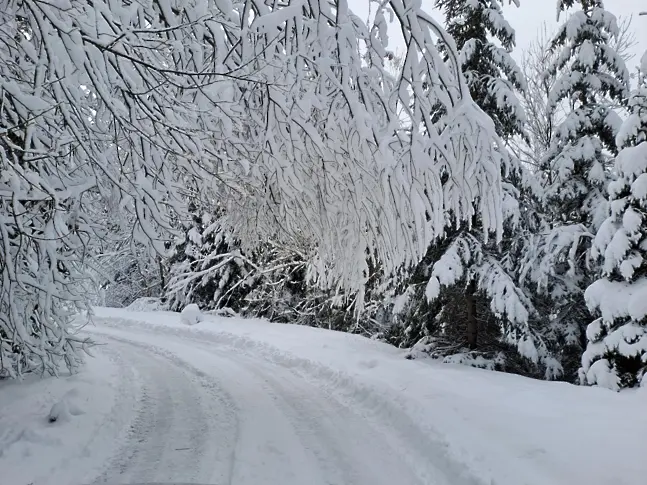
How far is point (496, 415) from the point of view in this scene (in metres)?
6.01

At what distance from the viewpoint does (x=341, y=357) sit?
10523 millimetres

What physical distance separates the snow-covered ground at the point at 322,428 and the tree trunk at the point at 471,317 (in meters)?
3.11

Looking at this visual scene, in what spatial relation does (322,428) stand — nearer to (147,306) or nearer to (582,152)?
(582,152)

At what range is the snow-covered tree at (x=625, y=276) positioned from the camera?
9.33 metres

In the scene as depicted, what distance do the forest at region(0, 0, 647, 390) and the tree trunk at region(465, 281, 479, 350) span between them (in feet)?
0.18

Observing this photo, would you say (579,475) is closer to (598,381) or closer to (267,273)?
(598,381)

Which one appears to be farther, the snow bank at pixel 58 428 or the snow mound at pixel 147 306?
the snow mound at pixel 147 306

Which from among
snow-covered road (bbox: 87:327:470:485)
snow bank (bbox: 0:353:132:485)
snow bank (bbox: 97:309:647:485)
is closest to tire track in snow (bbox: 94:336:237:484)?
snow-covered road (bbox: 87:327:470:485)

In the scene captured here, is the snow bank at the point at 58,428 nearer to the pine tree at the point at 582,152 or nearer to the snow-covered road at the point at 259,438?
the snow-covered road at the point at 259,438

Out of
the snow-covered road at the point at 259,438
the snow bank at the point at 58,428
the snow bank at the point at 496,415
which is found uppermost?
the snow bank at the point at 496,415

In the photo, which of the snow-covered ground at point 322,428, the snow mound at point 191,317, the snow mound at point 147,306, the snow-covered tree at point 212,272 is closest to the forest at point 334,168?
the snow-covered ground at point 322,428

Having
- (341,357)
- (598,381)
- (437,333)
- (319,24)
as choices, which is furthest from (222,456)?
(437,333)

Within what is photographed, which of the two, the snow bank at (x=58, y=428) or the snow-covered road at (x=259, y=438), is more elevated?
the snow-covered road at (x=259, y=438)

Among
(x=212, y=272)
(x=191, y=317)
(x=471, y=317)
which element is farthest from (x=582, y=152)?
(x=212, y=272)
